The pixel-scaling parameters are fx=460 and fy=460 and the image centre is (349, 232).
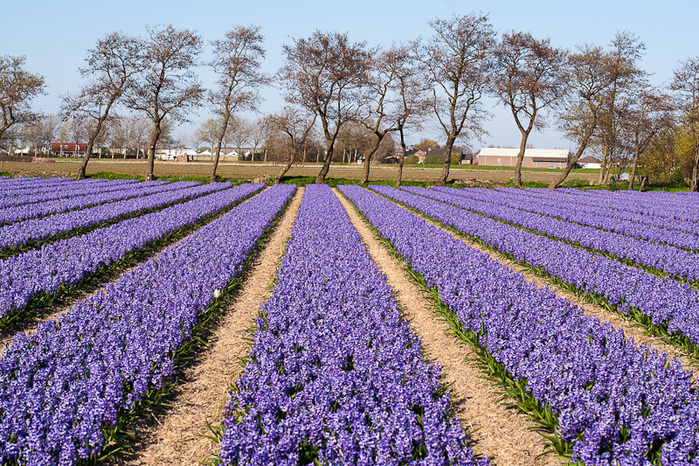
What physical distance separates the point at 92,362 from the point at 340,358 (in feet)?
8.46

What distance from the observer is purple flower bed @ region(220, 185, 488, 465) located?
3.47 meters

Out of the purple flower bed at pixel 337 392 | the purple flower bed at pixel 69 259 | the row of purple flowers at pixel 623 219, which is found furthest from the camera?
the row of purple flowers at pixel 623 219

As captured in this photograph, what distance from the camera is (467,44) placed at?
37625mm

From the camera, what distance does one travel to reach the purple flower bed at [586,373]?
3648 millimetres

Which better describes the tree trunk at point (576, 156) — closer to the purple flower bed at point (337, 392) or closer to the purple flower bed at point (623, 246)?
the purple flower bed at point (623, 246)

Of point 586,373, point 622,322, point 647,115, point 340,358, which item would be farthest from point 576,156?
point 340,358

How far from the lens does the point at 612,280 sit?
8438mm

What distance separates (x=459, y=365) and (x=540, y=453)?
5.95 feet

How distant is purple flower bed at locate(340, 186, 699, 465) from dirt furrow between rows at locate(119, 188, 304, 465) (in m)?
3.11

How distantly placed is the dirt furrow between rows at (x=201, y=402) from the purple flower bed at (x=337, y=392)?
0.34m

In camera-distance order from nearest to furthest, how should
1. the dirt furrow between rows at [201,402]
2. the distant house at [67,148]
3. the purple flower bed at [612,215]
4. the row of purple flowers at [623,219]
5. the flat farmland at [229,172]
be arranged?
the dirt furrow between rows at [201,402], the row of purple flowers at [623,219], the purple flower bed at [612,215], the flat farmland at [229,172], the distant house at [67,148]

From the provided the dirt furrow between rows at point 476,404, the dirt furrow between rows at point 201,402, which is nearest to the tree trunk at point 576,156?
the dirt furrow between rows at point 476,404

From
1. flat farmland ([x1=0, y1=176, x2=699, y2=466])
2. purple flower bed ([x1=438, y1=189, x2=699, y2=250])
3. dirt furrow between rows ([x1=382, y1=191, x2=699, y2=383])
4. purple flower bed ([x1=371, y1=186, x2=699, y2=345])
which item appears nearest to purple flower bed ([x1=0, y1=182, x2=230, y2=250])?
flat farmland ([x1=0, y1=176, x2=699, y2=466])

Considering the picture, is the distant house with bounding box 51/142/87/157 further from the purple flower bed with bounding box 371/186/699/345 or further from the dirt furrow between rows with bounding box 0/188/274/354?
the purple flower bed with bounding box 371/186/699/345
